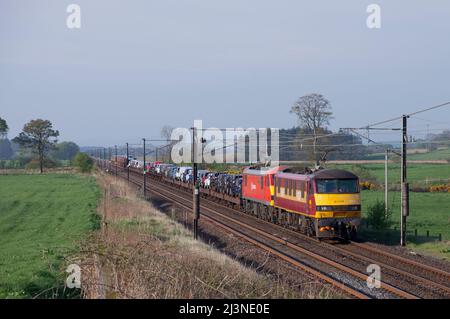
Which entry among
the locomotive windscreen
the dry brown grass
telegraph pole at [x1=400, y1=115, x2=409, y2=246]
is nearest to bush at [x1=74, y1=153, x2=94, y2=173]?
the locomotive windscreen

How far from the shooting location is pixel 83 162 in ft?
309

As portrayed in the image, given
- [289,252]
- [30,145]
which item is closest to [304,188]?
[289,252]

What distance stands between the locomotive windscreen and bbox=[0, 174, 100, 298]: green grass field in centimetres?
972

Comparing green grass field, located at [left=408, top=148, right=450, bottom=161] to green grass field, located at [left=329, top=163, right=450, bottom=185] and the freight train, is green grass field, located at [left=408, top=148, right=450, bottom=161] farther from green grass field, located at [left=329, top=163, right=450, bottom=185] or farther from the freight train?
the freight train

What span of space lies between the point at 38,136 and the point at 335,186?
90.0 metres

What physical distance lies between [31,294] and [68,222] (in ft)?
69.9

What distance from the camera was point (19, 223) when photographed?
37.9 m

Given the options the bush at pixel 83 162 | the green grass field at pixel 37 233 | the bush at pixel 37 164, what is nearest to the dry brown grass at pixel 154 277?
the green grass field at pixel 37 233

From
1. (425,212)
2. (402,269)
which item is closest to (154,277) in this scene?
(402,269)

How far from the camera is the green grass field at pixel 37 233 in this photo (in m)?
16.6

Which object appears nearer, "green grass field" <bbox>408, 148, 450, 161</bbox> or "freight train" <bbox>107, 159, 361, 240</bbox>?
"freight train" <bbox>107, 159, 361, 240</bbox>

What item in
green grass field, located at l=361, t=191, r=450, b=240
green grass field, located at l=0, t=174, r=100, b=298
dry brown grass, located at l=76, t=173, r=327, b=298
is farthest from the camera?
green grass field, located at l=361, t=191, r=450, b=240

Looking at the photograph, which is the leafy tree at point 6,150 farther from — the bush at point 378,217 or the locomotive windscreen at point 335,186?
the locomotive windscreen at point 335,186

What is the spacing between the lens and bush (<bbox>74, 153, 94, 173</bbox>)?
308ft
